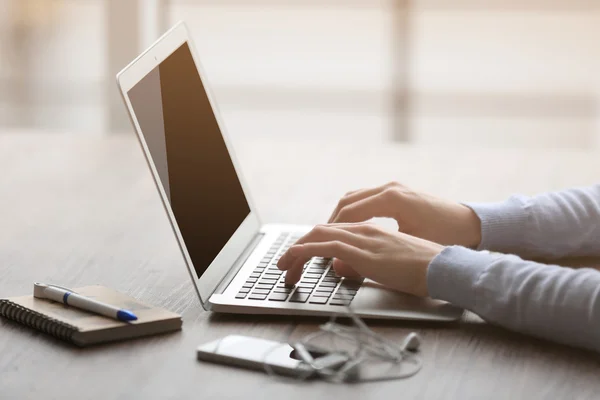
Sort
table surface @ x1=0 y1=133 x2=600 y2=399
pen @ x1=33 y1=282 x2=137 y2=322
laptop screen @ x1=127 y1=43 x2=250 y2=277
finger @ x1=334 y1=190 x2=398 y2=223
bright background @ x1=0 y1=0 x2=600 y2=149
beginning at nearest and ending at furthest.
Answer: table surface @ x1=0 y1=133 x2=600 y2=399 < pen @ x1=33 y1=282 x2=137 y2=322 < laptop screen @ x1=127 y1=43 x2=250 y2=277 < finger @ x1=334 y1=190 x2=398 y2=223 < bright background @ x1=0 y1=0 x2=600 y2=149

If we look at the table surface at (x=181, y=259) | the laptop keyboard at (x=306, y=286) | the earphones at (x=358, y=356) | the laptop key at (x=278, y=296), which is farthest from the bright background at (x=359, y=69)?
the earphones at (x=358, y=356)

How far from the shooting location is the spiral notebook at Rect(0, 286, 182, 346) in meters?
0.93

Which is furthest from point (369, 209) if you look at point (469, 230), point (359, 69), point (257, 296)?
point (359, 69)

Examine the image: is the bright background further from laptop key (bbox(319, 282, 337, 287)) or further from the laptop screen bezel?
laptop key (bbox(319, 282, 337, 287))

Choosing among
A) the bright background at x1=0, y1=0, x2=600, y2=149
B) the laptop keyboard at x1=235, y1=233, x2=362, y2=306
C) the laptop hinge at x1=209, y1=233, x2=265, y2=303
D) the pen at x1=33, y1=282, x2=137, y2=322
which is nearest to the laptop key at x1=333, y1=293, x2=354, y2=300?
the laptop keyboard at x1=235, y1=233, x2=362, y2=306

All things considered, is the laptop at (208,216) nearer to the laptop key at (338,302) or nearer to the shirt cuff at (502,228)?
the laptop key at (338,302)

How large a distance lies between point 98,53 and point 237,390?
4613mm

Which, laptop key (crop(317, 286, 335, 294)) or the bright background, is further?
the bright background

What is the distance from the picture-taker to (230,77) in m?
4.88

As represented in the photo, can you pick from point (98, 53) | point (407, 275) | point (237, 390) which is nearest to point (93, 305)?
point (237, 390)

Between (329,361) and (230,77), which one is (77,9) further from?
(329,361)

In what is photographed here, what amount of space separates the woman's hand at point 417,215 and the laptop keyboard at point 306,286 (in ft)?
0.33

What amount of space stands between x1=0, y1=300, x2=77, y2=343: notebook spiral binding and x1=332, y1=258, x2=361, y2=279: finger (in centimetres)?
34

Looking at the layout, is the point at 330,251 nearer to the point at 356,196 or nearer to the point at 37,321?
the point at 356,196
